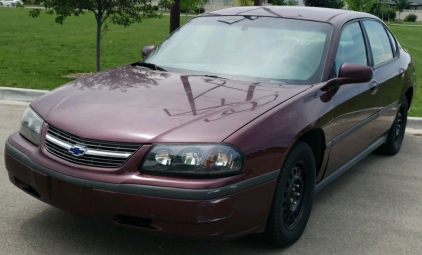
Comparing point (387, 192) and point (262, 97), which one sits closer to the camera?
point (262, 97)

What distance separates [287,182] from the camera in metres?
3.89

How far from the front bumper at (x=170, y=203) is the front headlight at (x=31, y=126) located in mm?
269

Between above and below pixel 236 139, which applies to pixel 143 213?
below

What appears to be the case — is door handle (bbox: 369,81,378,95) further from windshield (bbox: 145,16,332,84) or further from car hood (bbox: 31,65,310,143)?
car hood (bbox: 31,65,310,143)

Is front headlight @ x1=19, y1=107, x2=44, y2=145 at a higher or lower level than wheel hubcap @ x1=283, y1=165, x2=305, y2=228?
higher

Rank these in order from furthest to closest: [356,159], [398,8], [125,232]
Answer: [398,8] < [356,159] < [125,232]

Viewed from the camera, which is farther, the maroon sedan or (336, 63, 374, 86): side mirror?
(336, 63, 374, 86): side mirror

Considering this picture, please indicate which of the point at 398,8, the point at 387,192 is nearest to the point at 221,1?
the point at 398,8

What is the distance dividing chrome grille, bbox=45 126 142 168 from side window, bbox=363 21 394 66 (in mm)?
3124

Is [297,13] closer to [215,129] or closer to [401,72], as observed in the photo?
[401,72]

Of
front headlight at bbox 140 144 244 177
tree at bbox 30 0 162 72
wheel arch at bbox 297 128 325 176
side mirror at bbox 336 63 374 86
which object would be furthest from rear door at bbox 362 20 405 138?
tree at bbox 30 0 162 72

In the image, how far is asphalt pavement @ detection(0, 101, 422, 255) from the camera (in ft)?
12.7

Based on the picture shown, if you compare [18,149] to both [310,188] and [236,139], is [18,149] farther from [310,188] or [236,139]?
[310,188]

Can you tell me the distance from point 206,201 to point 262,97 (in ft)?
3.34
